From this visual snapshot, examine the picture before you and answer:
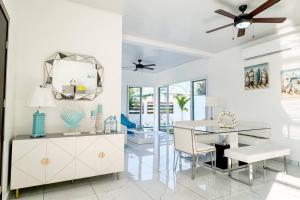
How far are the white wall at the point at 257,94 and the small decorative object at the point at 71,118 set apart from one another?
13.7ft

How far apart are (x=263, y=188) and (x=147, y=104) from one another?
6.81 m

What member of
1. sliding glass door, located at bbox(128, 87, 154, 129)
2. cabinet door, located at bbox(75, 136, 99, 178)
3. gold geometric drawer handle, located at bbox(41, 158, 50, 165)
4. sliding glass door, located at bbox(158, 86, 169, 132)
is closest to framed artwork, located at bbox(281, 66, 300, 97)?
cabinet door, located at bbox(75, 136, 99, 178)

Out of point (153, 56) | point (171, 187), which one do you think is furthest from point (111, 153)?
point (153, 56)

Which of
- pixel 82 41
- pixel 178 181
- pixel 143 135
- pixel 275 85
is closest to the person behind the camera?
pixel 178 181

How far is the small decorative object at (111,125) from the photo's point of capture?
2.93m

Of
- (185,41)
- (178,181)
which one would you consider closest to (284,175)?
(178,181)

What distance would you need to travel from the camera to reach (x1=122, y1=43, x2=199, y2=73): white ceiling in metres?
5.46

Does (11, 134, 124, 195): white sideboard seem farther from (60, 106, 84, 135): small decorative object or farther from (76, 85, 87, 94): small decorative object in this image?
(76, 85, 87, 94): small decorative object

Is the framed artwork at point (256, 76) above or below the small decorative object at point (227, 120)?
above

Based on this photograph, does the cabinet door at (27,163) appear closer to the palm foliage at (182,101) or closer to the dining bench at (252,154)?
the dining bench at (252,154)

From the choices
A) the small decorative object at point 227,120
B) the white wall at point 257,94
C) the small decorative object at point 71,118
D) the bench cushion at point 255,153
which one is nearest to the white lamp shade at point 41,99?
the small decorative object at point 71,118

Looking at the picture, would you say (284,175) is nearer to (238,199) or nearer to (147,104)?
(238,199)

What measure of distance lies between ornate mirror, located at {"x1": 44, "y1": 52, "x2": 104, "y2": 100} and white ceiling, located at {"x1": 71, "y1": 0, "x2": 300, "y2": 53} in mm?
995

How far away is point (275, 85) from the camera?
4.25 meters
